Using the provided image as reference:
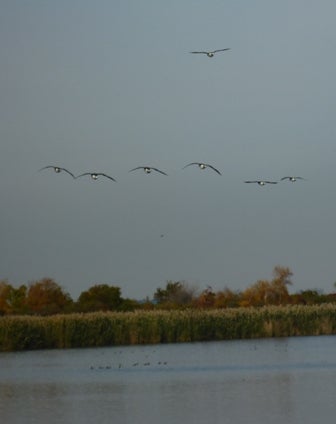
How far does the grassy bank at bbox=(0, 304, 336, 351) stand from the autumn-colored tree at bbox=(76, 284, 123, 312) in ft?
81.7

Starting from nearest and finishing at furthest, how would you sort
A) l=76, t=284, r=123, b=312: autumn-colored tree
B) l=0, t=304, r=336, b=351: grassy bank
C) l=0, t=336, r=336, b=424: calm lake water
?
1. l=0, t=336, r=336, b=424: calm lake water
2. l=0, t=304, r=336, b=351: grassy bank
3. l=76, t=284, r=123, b=312: autumn-colored tree

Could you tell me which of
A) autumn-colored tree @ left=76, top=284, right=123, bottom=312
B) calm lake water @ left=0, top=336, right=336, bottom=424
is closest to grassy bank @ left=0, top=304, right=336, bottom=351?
calm lake water @ left=0, top=336, right=336, bottom=424

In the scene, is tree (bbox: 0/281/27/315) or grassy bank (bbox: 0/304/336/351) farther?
tree (bbox: 0/281/27/315)

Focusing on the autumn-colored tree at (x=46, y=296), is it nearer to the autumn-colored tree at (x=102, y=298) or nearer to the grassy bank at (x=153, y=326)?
the autumn-colored tree at (x=102, y=298)

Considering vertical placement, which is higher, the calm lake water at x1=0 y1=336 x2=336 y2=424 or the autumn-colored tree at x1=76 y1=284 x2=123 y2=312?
the autumn-colored tree at x1=76 y1=284 x2=123 y2=312

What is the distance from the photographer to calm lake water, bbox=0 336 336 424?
26859mm

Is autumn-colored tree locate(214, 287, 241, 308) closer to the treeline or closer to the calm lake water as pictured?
the treeline

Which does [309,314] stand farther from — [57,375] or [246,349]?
[57,375]

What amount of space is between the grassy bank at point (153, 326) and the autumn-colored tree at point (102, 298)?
24911mm

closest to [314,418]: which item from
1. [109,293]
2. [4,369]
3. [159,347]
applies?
[4,369]

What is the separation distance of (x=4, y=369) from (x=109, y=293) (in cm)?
4151

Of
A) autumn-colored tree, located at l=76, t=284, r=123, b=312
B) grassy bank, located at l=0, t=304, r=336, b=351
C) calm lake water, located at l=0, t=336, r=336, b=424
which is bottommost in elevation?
calm lake water, located at l=0, t=336, r=336, b=424

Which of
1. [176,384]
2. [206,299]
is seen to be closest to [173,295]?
[206,299]

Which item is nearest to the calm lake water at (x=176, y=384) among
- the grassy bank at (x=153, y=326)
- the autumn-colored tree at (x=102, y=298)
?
the grassy bank at (x=153, y=326)
